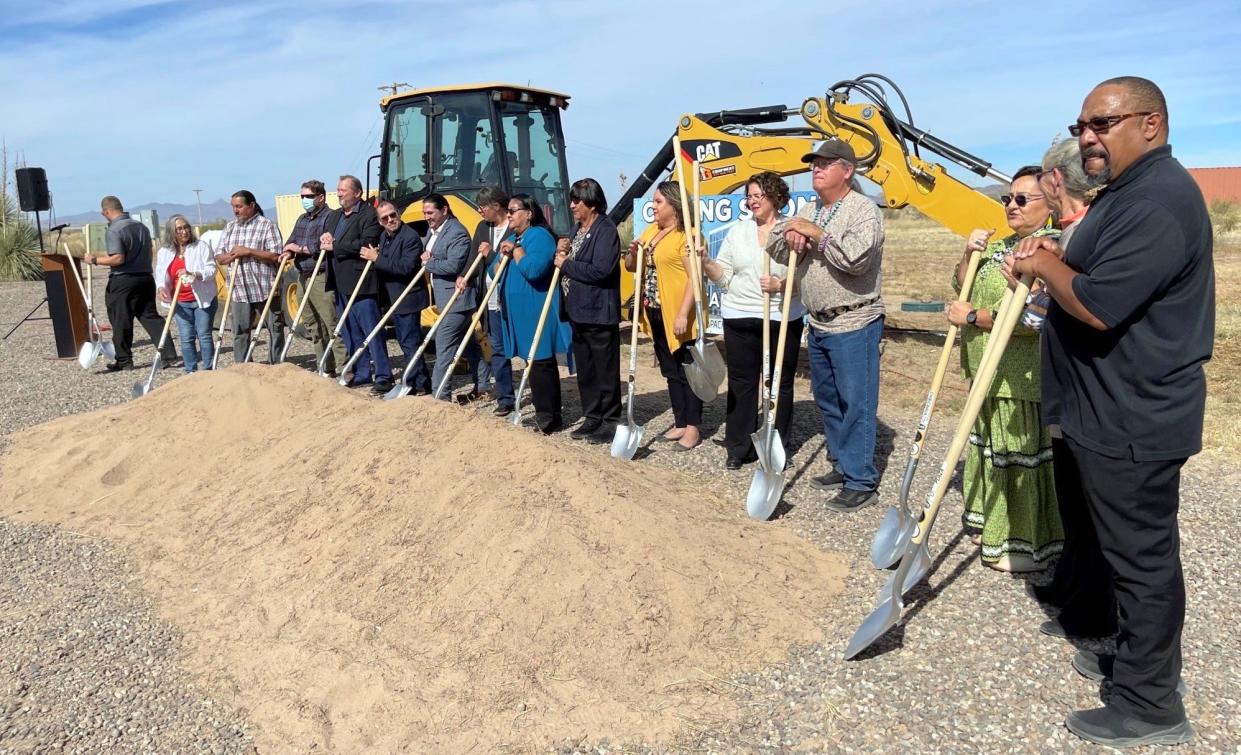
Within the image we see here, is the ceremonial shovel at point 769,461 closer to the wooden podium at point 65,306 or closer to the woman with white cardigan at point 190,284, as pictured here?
the woman with white cardigan at point 190,284

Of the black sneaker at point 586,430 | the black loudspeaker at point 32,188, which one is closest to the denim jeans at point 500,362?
the black sneaker at point 586,430

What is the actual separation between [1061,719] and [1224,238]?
25461 mm

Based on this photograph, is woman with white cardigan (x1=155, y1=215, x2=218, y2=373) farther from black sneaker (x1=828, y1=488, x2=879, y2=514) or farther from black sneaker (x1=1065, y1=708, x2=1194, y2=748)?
black sneaker (x1=1065, y1=708, x2=1194, y2=748)

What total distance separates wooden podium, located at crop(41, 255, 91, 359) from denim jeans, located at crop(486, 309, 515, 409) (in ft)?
19.7

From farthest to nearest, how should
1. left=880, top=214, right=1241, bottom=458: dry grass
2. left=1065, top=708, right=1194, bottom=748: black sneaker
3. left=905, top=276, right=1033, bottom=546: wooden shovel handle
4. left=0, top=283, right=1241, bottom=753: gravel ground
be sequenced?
left=880, top=214, right=1241, bottom=458: dry grass
left=905, top=276, right=1033, bottom=546: wooden shovel handle
left=0, top=283, right=1241, bottom=753: gravel ground
left=1065, top=708, right=1194, bottom=748: black sneaker

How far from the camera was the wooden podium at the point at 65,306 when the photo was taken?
403 inches

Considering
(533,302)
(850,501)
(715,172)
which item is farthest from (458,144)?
(850,501)

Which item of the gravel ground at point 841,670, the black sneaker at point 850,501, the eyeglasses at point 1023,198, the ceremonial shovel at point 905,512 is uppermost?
the eyeglasses at point 1023,198

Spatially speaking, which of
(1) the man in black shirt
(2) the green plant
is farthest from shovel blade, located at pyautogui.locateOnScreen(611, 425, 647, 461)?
(2) the green plant

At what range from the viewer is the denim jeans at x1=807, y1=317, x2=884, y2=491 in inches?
185

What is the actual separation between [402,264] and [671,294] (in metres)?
2.53

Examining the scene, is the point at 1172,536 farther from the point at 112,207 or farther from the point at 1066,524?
the point at 112,207

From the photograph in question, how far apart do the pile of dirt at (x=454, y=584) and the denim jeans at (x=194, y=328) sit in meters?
3.56

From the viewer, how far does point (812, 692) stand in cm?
316
